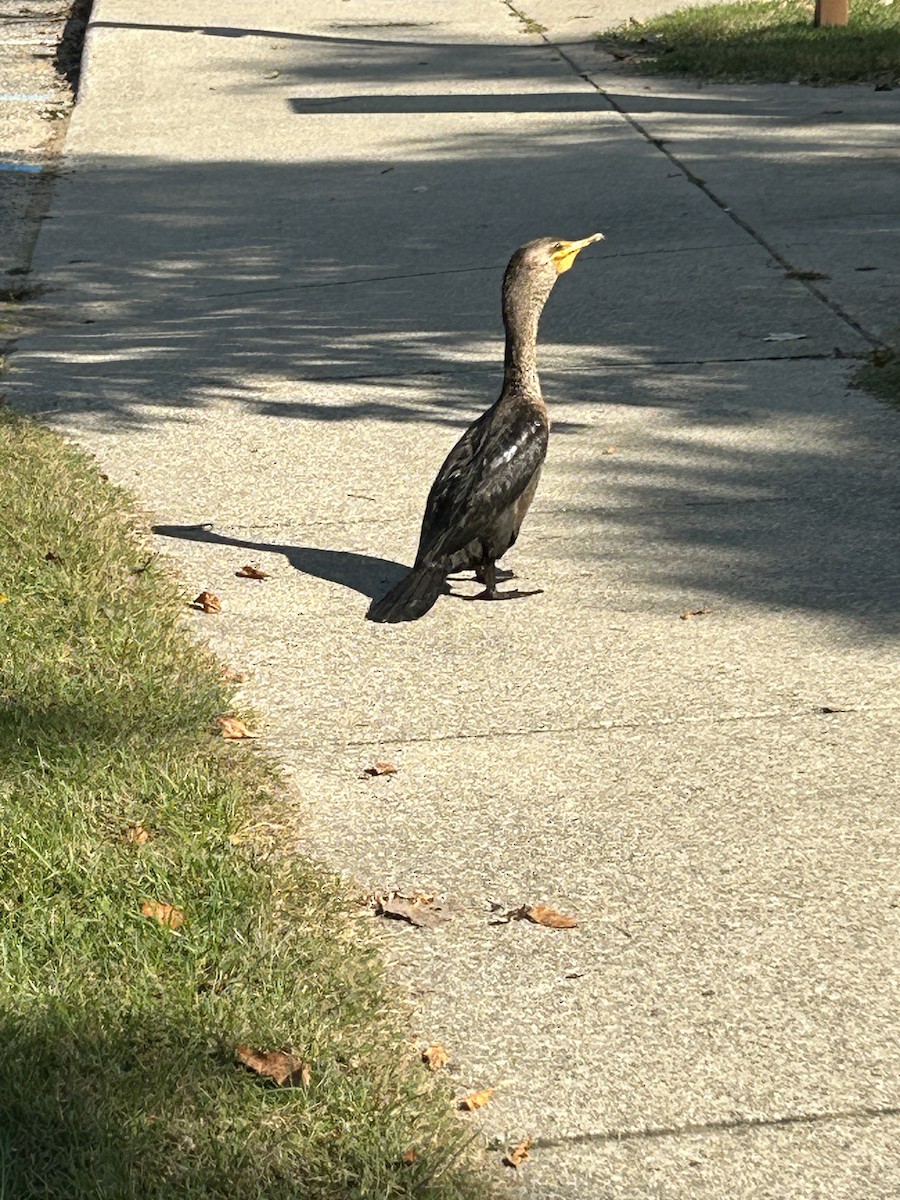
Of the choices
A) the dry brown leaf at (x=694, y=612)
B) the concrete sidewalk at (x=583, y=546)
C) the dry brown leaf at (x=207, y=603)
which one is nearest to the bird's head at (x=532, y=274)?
the concrete sidewalk at (x=583, y=546)

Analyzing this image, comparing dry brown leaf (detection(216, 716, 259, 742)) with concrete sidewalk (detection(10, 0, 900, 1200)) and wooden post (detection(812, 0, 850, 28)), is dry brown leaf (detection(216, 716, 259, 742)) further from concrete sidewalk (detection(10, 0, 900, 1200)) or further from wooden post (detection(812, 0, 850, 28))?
wooden post (detection(812, 0, 850, 28))

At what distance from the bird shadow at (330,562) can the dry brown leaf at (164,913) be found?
1.98 meters

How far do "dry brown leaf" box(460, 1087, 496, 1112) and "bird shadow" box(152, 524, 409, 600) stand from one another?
253 cm

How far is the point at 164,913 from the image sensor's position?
3662mm

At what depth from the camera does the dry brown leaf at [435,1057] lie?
3.26m

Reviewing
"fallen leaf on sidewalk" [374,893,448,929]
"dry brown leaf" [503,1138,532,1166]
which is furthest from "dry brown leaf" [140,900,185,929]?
"dry brown leaf" [503,1138,532,1166]

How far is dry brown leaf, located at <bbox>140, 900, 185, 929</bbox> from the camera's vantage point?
3.63 meters

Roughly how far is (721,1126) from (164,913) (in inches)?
48.3

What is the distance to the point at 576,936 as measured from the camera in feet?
12.0

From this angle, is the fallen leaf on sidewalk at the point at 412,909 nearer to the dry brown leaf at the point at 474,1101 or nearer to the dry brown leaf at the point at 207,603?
the dry brown leaf at the point at 474,1101

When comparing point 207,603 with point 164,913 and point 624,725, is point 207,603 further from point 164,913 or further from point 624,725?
point 164,913

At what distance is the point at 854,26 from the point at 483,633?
33.6 ft

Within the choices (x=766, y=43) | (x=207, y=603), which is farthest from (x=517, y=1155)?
(x=766, y=43)

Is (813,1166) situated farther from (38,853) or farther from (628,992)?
(38,853)
